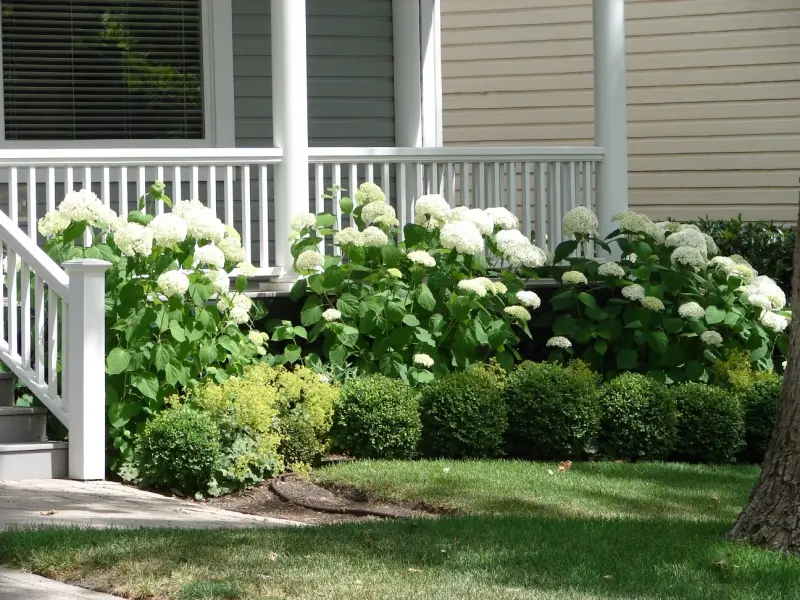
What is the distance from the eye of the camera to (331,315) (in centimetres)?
805

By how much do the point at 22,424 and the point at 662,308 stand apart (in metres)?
4.36

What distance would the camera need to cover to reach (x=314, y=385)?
754 cm

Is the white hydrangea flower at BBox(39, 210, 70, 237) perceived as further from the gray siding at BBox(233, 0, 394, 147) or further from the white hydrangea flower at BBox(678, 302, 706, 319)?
the white hydrangea flower at BBox(678, 302, 706, 319)

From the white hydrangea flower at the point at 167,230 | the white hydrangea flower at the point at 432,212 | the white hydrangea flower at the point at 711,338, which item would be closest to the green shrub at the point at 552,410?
the white hydrangea flower at the point at 711,338

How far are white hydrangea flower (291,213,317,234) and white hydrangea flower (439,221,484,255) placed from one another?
2.97 feet

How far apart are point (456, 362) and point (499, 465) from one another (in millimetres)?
1009

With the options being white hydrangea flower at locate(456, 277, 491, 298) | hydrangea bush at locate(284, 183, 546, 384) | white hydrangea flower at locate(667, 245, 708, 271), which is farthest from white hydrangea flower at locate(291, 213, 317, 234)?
white hydrangea flower at locate(667, 245, 708, 271)

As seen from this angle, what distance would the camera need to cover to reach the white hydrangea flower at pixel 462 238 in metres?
8.36

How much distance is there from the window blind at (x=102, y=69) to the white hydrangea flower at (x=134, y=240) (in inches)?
132

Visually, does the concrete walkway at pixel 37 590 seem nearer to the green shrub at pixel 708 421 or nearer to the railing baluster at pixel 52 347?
the railing baluster at pixel 52 347

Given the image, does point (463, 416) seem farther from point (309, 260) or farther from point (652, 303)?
point (652, 303)

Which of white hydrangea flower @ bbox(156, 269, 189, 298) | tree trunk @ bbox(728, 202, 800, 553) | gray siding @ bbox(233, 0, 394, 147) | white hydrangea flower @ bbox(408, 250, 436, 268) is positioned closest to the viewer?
tree trunk @ bbox(728, 202, 800, 553)

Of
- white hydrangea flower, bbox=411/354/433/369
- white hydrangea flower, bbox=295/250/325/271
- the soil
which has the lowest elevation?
the soil

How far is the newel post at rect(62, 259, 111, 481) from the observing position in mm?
6934
